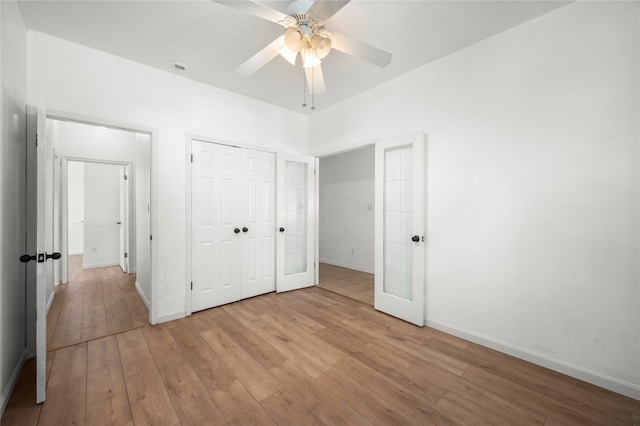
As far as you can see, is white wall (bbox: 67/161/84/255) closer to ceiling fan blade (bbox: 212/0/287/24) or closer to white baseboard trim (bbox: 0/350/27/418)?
white baseboard trim (bbox: 0/350/27/418)

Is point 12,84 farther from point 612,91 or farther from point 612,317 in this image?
point 612,317

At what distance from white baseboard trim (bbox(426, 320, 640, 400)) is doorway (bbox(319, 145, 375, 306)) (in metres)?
2.22

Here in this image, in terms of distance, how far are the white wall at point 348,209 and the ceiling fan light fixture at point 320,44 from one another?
3.39 m

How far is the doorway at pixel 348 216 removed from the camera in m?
5.25

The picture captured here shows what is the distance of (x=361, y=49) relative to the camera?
1806mm

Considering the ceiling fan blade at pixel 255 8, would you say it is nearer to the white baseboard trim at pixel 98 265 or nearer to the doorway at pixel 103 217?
the doorway at pixel 103 217

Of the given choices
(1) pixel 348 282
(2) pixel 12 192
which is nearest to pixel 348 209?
(1) pixel 348 282

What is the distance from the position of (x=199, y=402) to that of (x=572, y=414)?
93.8 inches

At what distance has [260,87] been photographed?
10.6ft

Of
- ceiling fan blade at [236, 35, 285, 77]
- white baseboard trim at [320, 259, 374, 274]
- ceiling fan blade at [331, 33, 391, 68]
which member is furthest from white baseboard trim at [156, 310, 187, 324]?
white baseboard trim at [320, 259, 374, 274]

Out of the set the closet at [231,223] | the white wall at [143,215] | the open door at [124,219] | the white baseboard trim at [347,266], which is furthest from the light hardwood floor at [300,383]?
the open door at [124,219]

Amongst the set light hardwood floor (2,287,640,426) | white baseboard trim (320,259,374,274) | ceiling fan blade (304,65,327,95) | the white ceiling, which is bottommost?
light hardwood floor (2,287,640,426)

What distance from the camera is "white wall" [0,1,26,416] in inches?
61.8

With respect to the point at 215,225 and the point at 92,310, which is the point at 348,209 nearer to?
the point at 215,225
